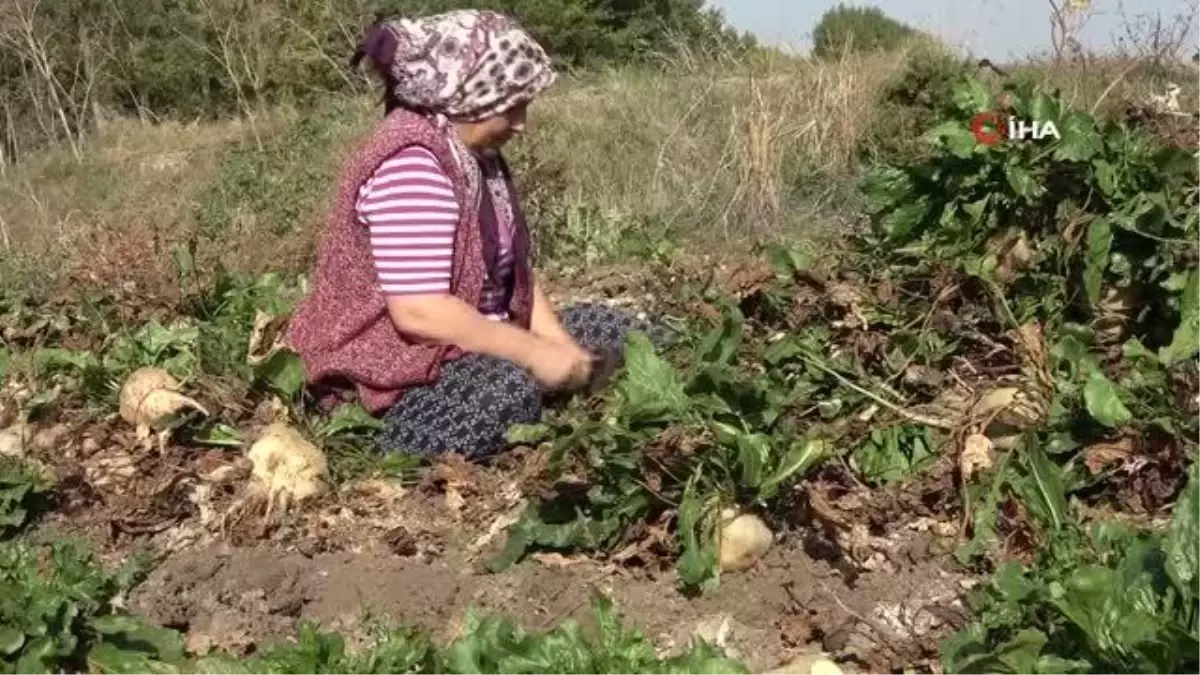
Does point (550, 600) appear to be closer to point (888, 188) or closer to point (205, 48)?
point (888, 188)

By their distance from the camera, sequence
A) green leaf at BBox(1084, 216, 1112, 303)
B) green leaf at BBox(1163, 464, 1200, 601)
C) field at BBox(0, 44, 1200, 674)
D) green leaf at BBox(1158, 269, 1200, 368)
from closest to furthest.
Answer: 1. green leaf at BBox(1163, 464, 1200, 601)
2. field at BBox(0, 44, 1200, 674)
3. green leaf at BBox(1158, 269, 1200, 368)
4. green leaf at BBox(1084, 216, 1112, 303)

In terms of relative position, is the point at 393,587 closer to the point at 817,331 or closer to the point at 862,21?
the point at 817,331

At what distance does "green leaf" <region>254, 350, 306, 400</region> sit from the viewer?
140 inches

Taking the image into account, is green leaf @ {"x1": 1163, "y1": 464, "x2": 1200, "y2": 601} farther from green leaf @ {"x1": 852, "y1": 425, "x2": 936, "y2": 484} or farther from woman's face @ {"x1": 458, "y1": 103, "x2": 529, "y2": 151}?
woman's face @ {"x1": 458, "y1": 103, "x2": 529, "y2": 151}

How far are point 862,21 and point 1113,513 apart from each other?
1380 cm

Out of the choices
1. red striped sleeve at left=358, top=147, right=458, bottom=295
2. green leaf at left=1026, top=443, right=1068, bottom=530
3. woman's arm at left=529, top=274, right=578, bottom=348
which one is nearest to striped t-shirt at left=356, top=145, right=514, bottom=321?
red striped sleeve at left=358, top=147, right=458, bottom=295

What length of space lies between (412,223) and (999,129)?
133 cm

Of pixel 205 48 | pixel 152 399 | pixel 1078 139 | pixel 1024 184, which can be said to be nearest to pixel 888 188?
pixel 1024 184

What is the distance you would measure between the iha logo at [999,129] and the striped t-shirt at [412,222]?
119cm

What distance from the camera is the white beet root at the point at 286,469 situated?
3.27m

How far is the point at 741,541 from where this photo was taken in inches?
108

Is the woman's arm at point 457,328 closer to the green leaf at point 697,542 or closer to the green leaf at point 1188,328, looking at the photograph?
the green leaf at point 697,542

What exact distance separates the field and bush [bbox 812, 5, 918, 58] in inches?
220

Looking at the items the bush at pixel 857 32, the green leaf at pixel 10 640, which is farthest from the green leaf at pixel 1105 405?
the bush at pixel 857 32
